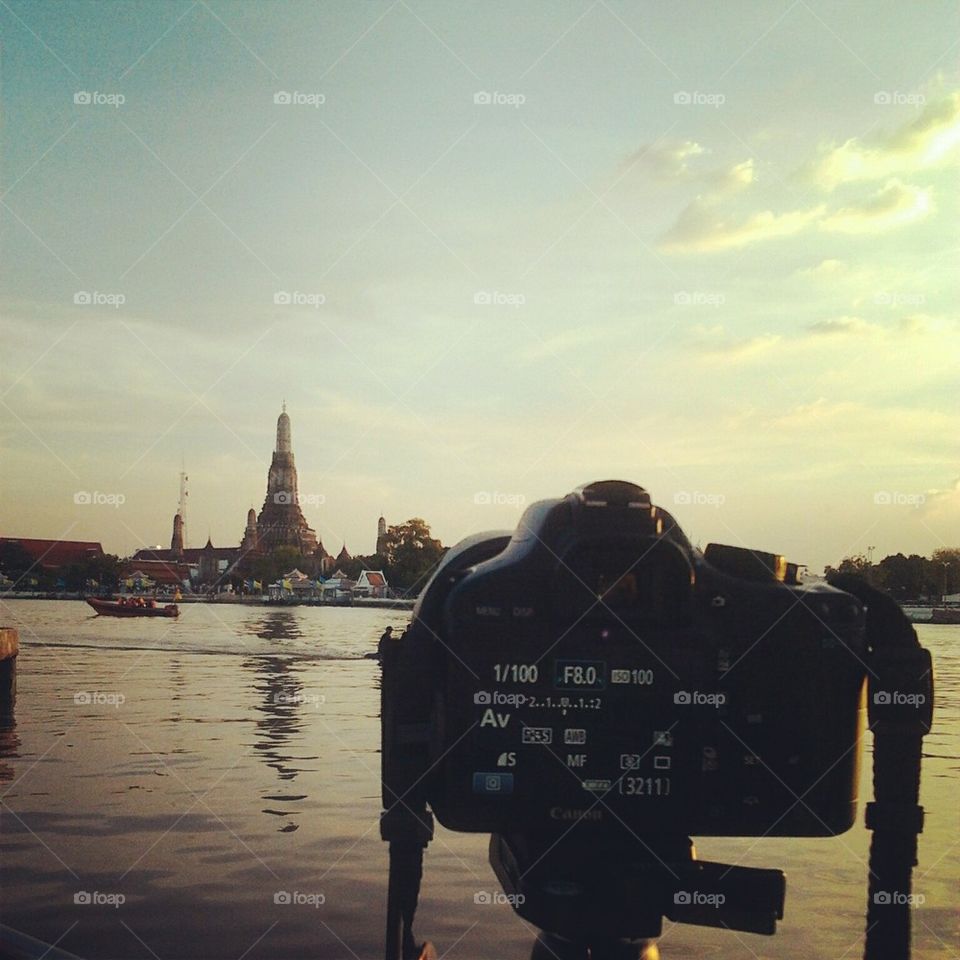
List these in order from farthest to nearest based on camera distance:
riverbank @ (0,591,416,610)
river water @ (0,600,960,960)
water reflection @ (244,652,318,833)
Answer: riverbank @ (0,591,416,610), water reflection @ (244,652,318,833), river water @ (0,600,960,960)

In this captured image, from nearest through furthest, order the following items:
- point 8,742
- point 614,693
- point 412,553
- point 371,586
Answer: point 614,693 → point 8,742 → point 412,553 → point 371,586

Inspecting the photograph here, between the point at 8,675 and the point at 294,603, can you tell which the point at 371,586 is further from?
the point at 8,675

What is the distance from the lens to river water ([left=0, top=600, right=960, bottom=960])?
7016mm

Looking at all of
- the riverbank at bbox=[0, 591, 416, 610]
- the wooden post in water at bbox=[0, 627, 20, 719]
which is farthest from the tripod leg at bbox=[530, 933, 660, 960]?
the riverbank at bbox=[0, 591, 416, 610]

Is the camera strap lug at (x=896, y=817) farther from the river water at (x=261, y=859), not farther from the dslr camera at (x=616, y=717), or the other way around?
the river water at (x=261, y=859)

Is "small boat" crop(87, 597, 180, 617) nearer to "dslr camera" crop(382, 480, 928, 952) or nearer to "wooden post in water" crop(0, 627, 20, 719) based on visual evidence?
"wooden post in water" crop(0, 627, 20, 719)

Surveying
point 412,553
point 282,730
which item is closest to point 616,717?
point 282,730

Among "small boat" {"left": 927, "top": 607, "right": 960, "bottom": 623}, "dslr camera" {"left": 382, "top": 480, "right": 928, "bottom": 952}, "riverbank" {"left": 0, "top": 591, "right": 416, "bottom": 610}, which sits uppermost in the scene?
"dslr camera" {"left": 382, "top": 480, "right": 928, "bottom": 952}

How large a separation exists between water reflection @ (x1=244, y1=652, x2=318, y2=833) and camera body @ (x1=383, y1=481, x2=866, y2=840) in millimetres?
8048

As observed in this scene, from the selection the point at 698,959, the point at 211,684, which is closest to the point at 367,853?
the point at 698,959

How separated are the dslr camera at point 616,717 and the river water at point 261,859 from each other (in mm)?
4004

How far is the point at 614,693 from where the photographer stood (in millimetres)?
2900

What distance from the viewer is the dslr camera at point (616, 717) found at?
9.51 ft

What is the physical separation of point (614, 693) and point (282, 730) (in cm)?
1788
